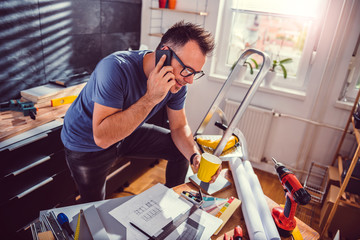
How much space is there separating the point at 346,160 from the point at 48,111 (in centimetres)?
229

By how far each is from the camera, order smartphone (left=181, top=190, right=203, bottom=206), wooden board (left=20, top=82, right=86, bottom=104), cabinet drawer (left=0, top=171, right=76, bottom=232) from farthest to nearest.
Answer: wooden board (left=20, top=82, right=86, bottom=104) < cabinet drawer (left=0, top=171, right=76, bottom=232) < smartphone (left=181, top=190, right=203, bottom=206)

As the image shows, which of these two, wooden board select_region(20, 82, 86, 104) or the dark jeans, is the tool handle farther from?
wooden board select_region(20, 82, 86, 104)

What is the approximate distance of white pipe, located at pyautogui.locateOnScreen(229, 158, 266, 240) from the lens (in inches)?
34.1

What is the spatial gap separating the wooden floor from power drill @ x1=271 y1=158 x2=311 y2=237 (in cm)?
133

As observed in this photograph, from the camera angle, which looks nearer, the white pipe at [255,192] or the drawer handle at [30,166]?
the white pipe at [255,192]

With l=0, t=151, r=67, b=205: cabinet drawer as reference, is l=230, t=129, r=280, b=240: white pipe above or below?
above

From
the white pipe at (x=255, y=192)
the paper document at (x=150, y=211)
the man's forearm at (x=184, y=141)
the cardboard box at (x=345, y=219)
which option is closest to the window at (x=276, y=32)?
the cardboard box at (x=345, y=219)

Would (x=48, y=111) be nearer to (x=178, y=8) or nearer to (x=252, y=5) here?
(x=178, y=8)

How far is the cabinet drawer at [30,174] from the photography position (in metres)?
1.33

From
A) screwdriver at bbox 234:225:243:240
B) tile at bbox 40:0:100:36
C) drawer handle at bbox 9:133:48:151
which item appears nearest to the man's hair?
screwdriver at bbox 234:225:243:240

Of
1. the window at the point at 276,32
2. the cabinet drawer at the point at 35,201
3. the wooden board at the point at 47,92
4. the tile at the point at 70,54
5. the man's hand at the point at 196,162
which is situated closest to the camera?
the man's hand at the point at 196,162

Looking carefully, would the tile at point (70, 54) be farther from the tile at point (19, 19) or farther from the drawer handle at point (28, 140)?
the drawer handle at point (28, 140)

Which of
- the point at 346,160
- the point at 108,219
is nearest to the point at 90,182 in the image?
the point at 108,219

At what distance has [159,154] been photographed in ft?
4.99
